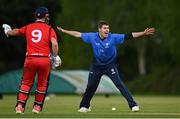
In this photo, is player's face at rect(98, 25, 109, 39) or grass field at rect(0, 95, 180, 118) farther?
player's face at rect(98, 25, 109, 39)

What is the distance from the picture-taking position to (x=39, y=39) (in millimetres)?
18469

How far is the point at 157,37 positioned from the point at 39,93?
6833 cm

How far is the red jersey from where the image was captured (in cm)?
1844

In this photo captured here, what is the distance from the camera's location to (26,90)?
18.5 meters

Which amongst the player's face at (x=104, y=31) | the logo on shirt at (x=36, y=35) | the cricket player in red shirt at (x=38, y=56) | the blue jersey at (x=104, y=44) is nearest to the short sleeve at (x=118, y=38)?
the blue jersey at (x=104, y=44)

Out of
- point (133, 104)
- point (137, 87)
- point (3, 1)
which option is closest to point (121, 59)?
point (137, 87)

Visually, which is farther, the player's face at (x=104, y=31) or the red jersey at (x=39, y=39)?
the player's face at (x=104, y=31)

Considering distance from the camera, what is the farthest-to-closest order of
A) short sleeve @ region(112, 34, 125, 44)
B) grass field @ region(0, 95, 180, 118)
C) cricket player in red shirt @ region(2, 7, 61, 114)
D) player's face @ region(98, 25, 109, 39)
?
short sleeve @ region(112, 34, 125, 44)
player's face @ region(98, 25, 109, 39)
cricket player in red shirt @ region(2, 7, 61, 114)
grass field @ region(0, 95, 180, 118)

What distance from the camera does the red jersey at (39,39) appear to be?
18.4 meters

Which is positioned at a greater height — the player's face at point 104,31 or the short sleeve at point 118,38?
the player's face at point 104,31

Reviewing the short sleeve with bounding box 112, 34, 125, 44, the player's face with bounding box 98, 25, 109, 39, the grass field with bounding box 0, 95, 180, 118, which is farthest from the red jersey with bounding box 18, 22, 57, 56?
the short sleeve with bounding box 112, 34, 125, 44

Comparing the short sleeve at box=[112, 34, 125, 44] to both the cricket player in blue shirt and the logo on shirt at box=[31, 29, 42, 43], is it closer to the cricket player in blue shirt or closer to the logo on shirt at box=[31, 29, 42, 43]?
the cricket player in blue shirt

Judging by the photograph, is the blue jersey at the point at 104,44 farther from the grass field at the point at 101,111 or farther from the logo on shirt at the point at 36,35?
the logo on shirt at the point at 36,35

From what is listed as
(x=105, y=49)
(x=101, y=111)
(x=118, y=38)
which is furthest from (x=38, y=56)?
(x=101, y=111)
